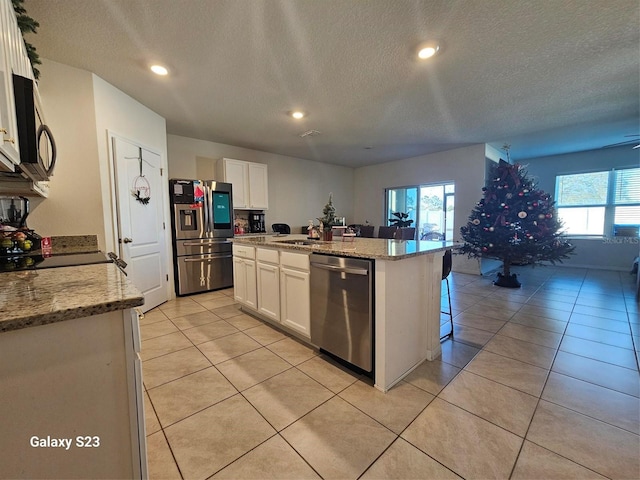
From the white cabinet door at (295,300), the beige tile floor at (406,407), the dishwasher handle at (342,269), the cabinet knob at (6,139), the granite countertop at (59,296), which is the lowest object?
the beige tile floor at (406,407)

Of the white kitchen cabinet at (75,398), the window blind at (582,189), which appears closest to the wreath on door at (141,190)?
the white kitchen cabinet at (75,398)

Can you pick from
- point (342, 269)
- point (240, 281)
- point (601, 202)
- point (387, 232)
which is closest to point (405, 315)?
point (342, 269)

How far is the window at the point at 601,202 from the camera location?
5.36 meters

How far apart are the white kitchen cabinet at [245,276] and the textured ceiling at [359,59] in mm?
1827

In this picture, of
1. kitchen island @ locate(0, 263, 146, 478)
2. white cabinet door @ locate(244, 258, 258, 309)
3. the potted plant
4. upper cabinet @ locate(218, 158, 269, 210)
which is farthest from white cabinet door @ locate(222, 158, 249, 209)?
kitchen island @ locate(0, 263, 146, 478)

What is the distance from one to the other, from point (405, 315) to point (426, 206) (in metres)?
4.92

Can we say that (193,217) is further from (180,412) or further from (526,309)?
(526,309)

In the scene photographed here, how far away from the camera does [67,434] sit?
2.54ft

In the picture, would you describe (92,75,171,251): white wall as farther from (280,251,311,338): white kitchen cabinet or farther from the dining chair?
the dining chair

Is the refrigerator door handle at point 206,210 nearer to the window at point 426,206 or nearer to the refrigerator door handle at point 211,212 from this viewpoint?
the refrigerator door handle at point 211,212

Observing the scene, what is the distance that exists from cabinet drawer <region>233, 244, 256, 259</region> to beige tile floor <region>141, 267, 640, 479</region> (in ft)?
2.69

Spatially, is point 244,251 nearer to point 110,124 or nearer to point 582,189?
point 110,124

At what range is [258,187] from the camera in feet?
16.8

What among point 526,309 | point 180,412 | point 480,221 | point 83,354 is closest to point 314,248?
point 180,412
